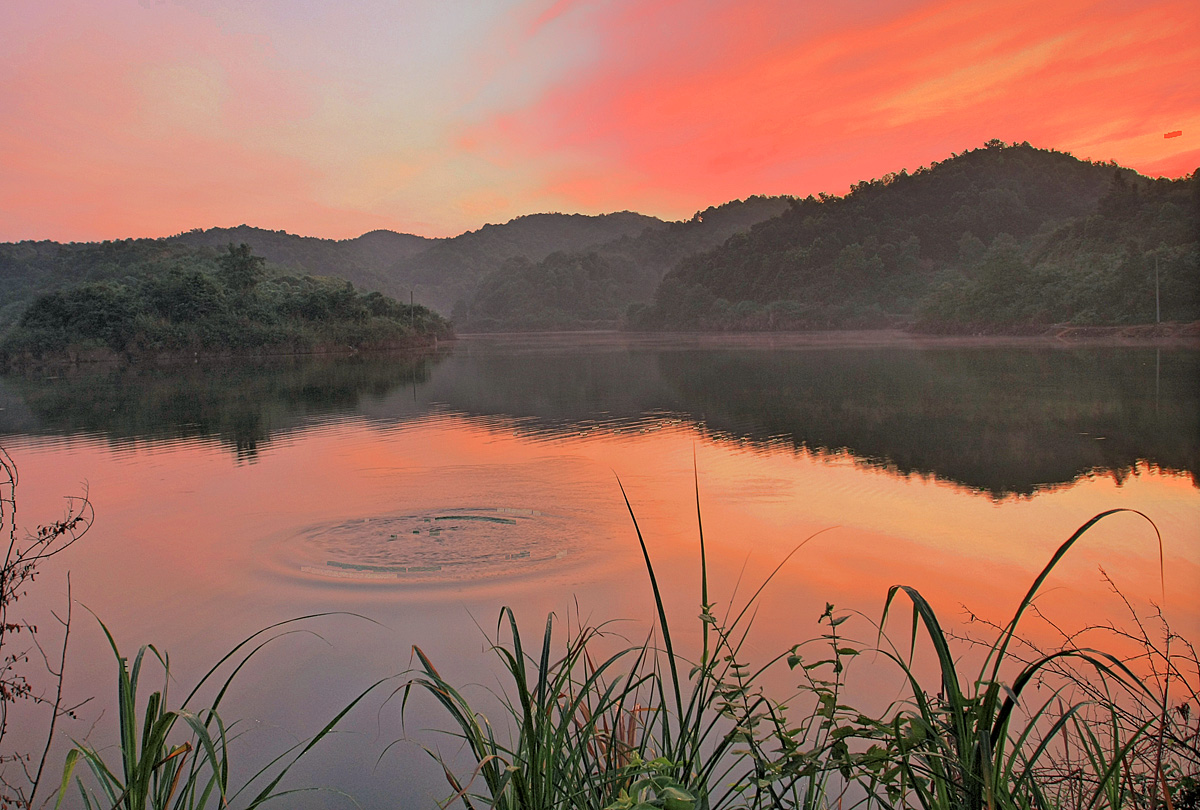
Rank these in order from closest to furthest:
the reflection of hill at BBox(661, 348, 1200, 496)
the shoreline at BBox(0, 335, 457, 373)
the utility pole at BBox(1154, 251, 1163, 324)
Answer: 1. the reflection of hill at BBox(661, 348, 1200, 496)
2. the utility pole at BBox(1154, 251, 1163, 324)
3. the shoreline at BBox(0, 335, 457, 373)

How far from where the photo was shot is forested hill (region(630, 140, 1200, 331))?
40.9m

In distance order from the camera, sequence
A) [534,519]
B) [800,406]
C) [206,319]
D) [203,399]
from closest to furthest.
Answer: [534,519] → [800,406] → [203,399] → [206,319]

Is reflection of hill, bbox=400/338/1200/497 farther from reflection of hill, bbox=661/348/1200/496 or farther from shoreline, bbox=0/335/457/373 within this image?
shoreline, bbox=0/335/457/373

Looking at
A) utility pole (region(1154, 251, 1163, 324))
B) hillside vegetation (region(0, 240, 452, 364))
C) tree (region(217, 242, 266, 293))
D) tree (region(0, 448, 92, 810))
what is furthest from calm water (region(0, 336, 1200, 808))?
tree (region(217, 242, 266, 293))

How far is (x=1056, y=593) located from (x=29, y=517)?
847 cm

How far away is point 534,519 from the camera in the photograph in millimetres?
7191

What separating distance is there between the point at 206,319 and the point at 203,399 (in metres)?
29.2

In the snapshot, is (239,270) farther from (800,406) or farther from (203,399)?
(800,406)

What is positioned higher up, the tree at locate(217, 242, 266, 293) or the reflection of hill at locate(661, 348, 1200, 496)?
the tree at locate(217, 242, 266, 293)

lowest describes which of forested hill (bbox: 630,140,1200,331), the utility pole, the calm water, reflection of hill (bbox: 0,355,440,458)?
the calm water

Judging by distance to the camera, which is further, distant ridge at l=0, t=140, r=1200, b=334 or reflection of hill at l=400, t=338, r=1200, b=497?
distant ridge at l=0, t=140, r=1200, b=334

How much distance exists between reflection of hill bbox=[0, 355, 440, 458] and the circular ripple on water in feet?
16.9

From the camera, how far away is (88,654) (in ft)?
15.1

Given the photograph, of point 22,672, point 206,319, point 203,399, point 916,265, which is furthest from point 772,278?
point 22,672
